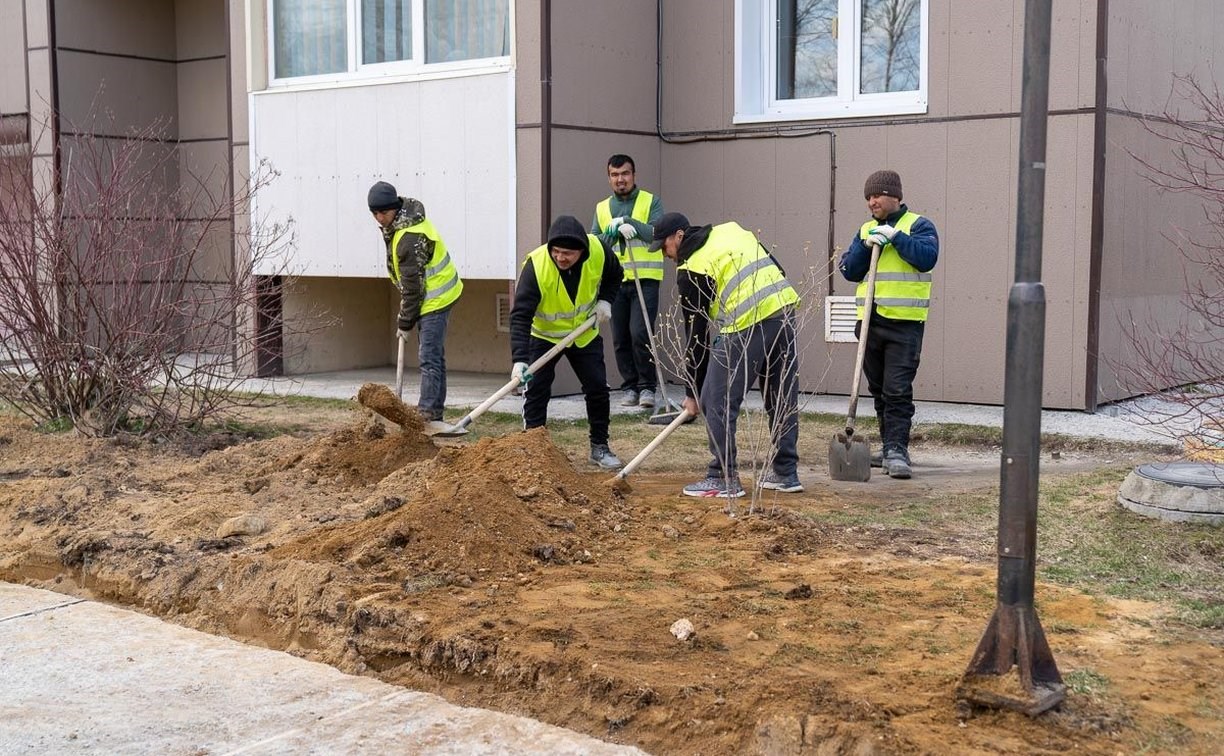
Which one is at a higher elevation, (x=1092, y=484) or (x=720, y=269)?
(x=720, y=269)

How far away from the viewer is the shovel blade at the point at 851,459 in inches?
323

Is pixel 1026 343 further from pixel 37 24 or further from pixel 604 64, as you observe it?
pixel 37 24

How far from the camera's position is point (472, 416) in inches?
352

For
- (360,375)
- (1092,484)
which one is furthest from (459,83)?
(1092,484)

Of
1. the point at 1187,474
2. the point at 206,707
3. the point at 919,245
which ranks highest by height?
the point at 919,245

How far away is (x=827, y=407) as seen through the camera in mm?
11148

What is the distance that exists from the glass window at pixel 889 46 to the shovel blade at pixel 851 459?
4.18 metres

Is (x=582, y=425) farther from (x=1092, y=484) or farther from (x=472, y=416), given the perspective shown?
(x=1092, y=484)

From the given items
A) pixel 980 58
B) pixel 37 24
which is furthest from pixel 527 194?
pixel 37 24

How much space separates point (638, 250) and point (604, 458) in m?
2.81

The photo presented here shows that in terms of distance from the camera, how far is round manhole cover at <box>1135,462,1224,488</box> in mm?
6668

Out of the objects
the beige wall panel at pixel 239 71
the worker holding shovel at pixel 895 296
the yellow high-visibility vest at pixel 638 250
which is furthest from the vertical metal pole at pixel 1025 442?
the beige wall panel at pixel 239 71

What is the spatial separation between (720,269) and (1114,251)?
179 inches

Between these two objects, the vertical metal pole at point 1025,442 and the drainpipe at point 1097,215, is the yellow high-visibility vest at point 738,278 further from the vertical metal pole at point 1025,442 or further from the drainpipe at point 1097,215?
the drainpipe at point 1097,215
